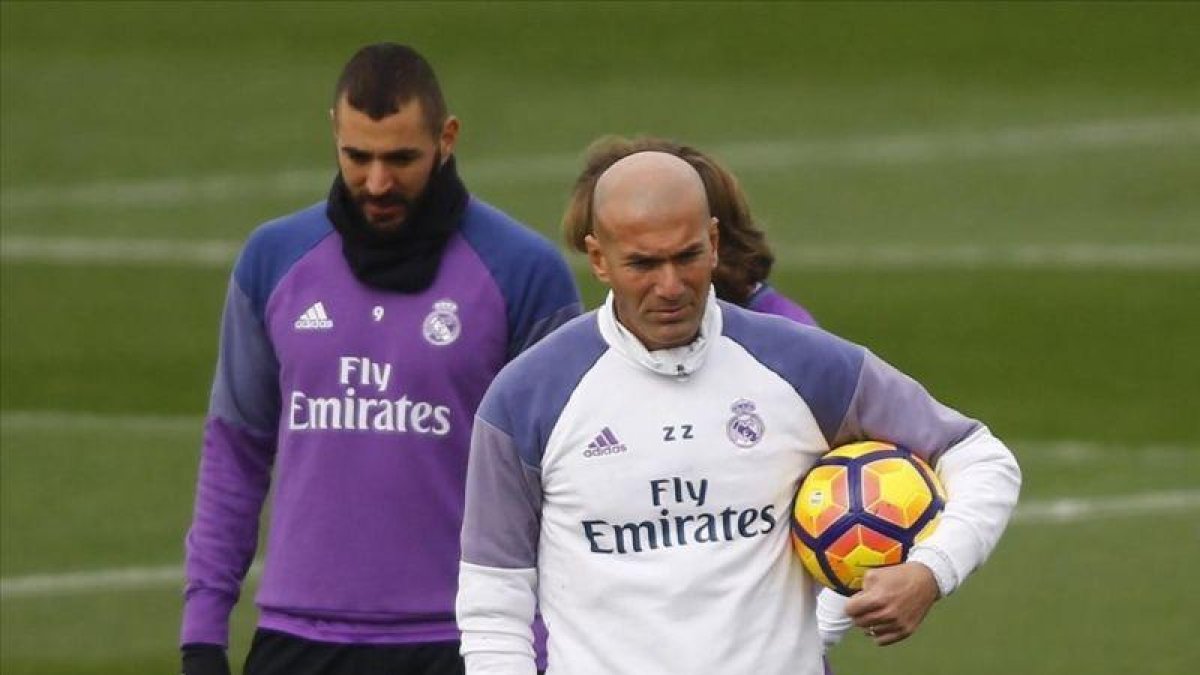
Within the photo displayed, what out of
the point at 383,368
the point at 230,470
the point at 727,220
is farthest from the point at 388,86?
the point at 230,470

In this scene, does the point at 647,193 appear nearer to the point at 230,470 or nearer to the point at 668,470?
the point at 668,470

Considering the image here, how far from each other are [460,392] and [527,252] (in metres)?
0.39

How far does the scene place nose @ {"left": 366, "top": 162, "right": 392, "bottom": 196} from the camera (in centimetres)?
679

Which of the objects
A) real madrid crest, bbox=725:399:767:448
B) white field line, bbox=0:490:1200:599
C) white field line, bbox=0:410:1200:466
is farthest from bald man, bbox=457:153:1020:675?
white field line, bbox=0:410:1200:466

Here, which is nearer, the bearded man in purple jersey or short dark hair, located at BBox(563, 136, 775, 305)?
the bearded man in purple jersey

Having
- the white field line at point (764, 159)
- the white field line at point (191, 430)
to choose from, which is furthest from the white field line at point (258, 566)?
the white field line at point (764, 159)

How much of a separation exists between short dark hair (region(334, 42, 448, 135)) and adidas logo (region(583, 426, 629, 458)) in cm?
141

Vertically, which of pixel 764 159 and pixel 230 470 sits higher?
pixel 764 159

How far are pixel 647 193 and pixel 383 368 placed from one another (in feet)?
4.71

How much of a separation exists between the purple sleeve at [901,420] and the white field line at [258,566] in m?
6.94

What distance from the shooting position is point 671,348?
570 centimetres

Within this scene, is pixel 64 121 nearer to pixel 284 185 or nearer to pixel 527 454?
pixel 284 185

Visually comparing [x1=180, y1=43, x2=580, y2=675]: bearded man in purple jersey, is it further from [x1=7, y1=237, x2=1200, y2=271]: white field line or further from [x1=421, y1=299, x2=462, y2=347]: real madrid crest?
[x1=7, y1=237, x2=1200, y2=271]: white field line

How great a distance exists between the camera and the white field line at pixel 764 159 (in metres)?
20.5
